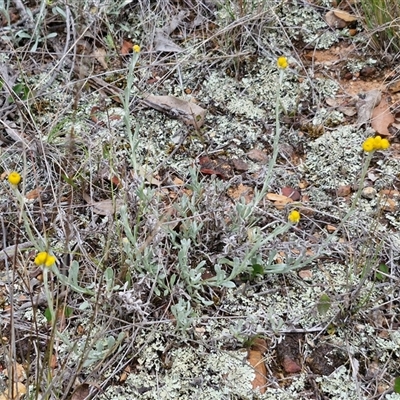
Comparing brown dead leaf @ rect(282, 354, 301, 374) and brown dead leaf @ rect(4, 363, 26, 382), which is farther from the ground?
brown dead leaf @ rect(4, 363, 26, 382)

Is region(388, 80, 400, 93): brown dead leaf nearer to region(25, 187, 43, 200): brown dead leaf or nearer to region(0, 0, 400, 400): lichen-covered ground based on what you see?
region(0, 0, 400, 400): lichen-covered ground

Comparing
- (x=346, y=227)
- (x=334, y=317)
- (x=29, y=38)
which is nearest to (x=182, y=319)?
(x=334, y=317)

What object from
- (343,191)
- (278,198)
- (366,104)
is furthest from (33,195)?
(366,104)

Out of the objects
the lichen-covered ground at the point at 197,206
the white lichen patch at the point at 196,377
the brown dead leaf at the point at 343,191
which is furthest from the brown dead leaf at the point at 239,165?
the white lichen patch at the point at 196,377

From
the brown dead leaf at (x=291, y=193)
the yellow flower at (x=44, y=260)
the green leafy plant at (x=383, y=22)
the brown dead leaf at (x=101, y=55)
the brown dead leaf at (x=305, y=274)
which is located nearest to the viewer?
the yellow flower at (x=44, y=260)

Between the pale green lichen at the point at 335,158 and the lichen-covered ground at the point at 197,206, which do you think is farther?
the pale green lichen at the point at 335,158

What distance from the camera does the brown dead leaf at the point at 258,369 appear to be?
1.55 meters

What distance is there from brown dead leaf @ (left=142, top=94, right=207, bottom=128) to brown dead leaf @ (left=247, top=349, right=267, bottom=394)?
3.11 feet

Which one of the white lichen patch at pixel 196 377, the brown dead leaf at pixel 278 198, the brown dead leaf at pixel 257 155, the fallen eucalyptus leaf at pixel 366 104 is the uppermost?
the fallen eucalyptus leaf at pixel 366 104

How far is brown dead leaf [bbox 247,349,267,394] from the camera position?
5.10ft

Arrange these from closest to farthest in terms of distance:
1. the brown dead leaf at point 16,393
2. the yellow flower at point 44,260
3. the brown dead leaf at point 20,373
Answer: the yellow flower at point 44,260 → the brown dead leaf at point 16,393 → the brown dead leaf at point 20,373

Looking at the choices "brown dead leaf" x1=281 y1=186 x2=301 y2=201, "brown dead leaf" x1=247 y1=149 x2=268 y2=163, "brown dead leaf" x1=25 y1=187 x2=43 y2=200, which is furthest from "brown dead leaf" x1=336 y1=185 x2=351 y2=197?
"brown dead leaf" x1=25 y1=187 x2=43 y2=200

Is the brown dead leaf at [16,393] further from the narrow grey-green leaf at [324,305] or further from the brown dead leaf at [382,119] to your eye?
the brown dead leaf at [382,119]

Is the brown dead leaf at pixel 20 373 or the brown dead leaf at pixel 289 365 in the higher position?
the brown dead leaf at pixel 20 373
